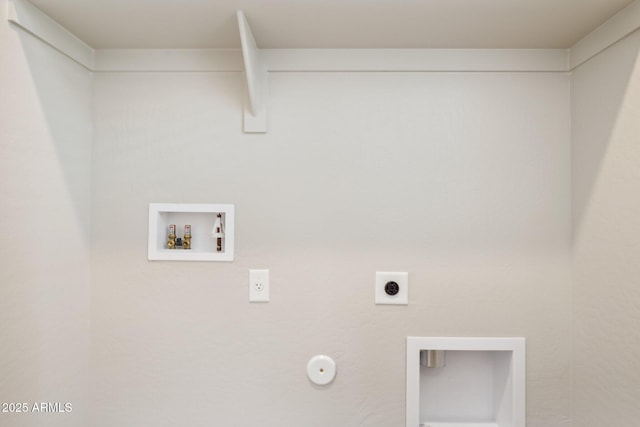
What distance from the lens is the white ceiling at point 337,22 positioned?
108 centimetres

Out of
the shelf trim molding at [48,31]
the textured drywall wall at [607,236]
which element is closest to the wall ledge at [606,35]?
the textured drywall wall at [607,236]

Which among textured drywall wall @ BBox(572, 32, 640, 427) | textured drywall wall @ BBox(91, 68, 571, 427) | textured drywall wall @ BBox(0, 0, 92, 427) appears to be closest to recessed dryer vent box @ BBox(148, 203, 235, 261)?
textured drywall wall @ BBox(91, 68, 571, 427)

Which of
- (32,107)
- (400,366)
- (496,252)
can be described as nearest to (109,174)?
(32,107)

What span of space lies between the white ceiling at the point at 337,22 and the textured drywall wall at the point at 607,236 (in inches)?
7.6

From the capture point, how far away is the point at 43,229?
3.79 feet

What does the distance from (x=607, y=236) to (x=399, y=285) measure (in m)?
0.61

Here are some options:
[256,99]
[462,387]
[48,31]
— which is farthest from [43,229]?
[462,387]

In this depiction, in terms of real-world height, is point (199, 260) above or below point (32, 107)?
below

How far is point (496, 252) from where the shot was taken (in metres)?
1.37

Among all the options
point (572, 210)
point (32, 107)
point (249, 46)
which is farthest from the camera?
point (572, 210)

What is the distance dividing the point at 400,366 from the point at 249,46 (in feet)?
3.67

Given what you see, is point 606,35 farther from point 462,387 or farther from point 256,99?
point 462,387

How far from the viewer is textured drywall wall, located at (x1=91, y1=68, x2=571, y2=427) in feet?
4.49

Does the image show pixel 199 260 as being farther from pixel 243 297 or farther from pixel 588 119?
pixel 588 119
